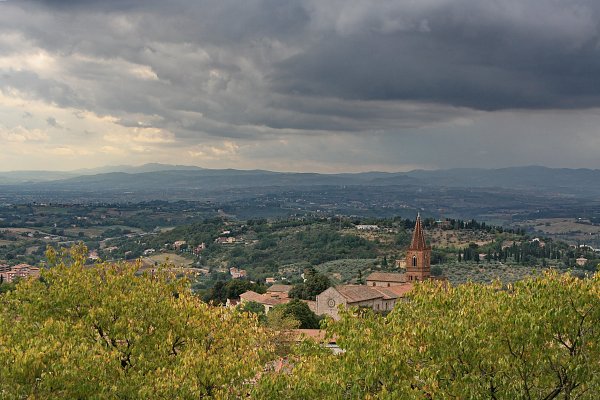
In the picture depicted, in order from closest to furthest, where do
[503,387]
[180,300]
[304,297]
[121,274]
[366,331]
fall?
[503,387], [366,331], [180,300], [121,274], [304,297]

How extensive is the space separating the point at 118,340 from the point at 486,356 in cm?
1397

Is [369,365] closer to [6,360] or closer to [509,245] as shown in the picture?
[6,360]

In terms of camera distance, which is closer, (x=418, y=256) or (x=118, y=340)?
(x=118, y=340)

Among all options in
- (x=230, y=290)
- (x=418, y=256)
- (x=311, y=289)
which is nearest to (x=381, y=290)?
(x=418, y=256)

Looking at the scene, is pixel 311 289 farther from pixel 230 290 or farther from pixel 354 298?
pixel 230 290

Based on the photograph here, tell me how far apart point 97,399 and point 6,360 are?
113 inches

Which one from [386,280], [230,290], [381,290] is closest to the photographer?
[381,290]

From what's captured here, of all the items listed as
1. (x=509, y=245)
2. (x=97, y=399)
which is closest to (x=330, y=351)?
(x=97, y=399)

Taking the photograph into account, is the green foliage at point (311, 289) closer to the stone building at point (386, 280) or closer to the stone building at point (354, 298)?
the stone building at point (354, 298)

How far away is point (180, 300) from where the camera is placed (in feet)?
82.6

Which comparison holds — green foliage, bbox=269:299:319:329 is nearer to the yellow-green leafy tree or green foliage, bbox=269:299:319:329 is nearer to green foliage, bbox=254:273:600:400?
the yellow-green leafy tree

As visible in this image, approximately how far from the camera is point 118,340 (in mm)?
24812

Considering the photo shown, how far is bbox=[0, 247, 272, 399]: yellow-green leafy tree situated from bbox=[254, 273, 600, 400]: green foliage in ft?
6.99

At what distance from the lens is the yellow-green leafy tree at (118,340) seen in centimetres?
1891
